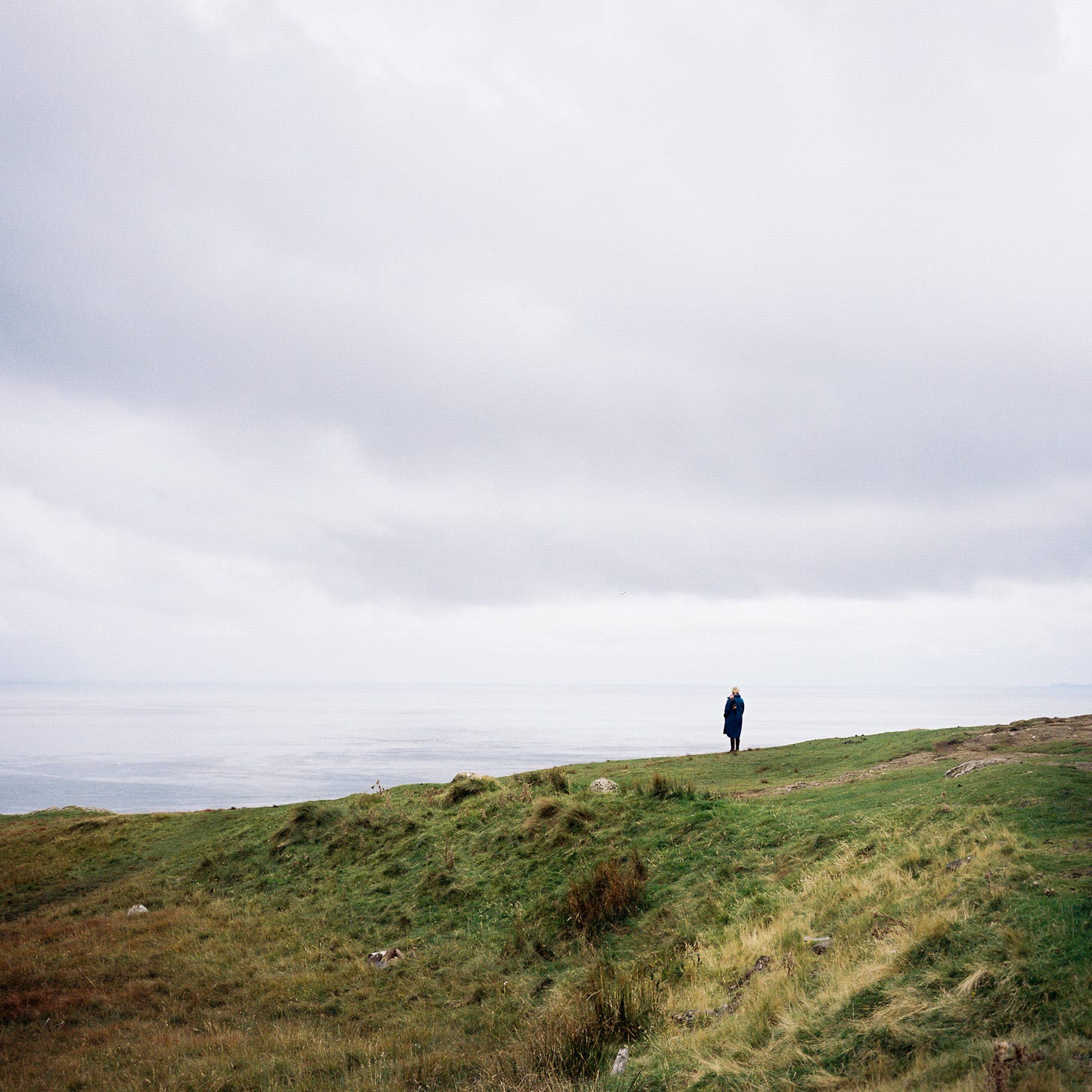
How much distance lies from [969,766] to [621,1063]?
46.9ft

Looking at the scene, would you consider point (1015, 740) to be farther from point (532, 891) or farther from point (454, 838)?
point (454, 838)

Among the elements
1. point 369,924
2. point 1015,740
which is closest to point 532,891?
point 369,924

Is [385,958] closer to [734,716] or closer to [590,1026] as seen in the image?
[590,1026]

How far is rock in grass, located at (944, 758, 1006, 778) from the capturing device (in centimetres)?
1847

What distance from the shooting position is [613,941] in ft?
47.6

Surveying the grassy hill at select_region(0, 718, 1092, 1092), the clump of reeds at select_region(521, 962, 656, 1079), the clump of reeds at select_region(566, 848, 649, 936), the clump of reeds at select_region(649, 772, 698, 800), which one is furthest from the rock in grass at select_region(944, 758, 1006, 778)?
the clump of reeds at select_region(521, 962, 656, 1079)

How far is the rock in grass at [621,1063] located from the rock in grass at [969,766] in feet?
42.2

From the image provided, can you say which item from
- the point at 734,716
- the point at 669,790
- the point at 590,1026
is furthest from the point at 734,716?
the point at 590,1026

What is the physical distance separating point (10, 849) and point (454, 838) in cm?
2531

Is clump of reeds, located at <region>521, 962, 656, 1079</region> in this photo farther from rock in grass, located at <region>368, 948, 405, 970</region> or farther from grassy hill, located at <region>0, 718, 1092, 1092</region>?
rock in grass, located at <region>368, 948, 405, 970</region>

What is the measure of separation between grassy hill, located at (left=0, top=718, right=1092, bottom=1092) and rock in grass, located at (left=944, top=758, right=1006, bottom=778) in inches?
18.1

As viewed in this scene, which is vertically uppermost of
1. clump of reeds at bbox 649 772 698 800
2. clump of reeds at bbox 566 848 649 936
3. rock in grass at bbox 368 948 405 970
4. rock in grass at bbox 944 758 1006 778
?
rock in grass at bbox 944 758 1006 778

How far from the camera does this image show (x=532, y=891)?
17.7 metres

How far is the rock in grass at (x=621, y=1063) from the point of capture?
29.0 ft
